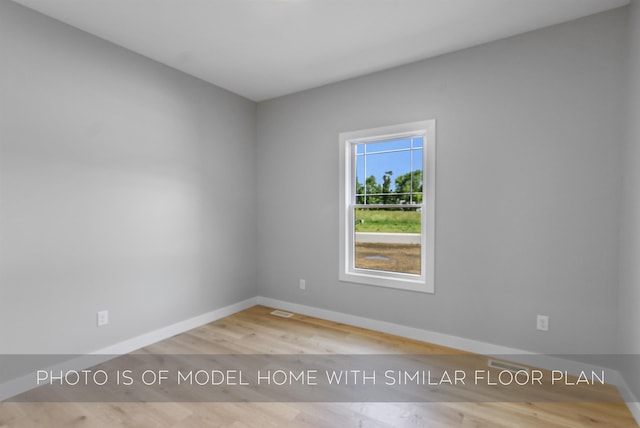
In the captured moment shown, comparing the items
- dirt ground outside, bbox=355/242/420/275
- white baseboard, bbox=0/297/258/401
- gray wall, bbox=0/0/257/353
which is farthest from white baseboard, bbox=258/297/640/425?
gray wall, bbox=0/0/257/353

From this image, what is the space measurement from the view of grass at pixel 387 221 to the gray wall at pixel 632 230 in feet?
4.96

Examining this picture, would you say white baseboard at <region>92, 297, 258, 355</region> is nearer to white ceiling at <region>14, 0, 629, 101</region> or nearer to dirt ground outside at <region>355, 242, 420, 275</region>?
dirt ground outside at <region>355, 242, 420, 275</region>

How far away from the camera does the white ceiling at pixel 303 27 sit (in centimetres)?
222

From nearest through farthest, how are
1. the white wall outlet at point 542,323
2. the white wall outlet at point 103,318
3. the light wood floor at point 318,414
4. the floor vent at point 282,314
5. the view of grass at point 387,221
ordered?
the light wood floor at point 318,414 < the white wall outlet at point 542,323 < the white wall outlet at point 103,318 < the view of grass at point 387,221 < the floor vent at point 282,314

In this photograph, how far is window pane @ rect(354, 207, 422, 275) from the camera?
10.5ft

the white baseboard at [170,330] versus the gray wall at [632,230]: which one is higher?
the gray wall at [632,230]

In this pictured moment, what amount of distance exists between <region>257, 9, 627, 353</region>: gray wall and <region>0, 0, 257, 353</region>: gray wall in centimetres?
153

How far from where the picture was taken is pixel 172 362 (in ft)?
8.61

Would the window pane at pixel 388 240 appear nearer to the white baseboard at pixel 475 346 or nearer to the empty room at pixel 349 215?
the empty room at pixel 349 215

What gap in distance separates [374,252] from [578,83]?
2.24 m

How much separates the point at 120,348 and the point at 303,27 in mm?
3116

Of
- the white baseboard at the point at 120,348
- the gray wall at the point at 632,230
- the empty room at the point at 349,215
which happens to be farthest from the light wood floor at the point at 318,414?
the gray wall at the point at 632,230

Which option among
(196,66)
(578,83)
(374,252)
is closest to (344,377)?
(374,252)

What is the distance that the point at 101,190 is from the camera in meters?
2.62
